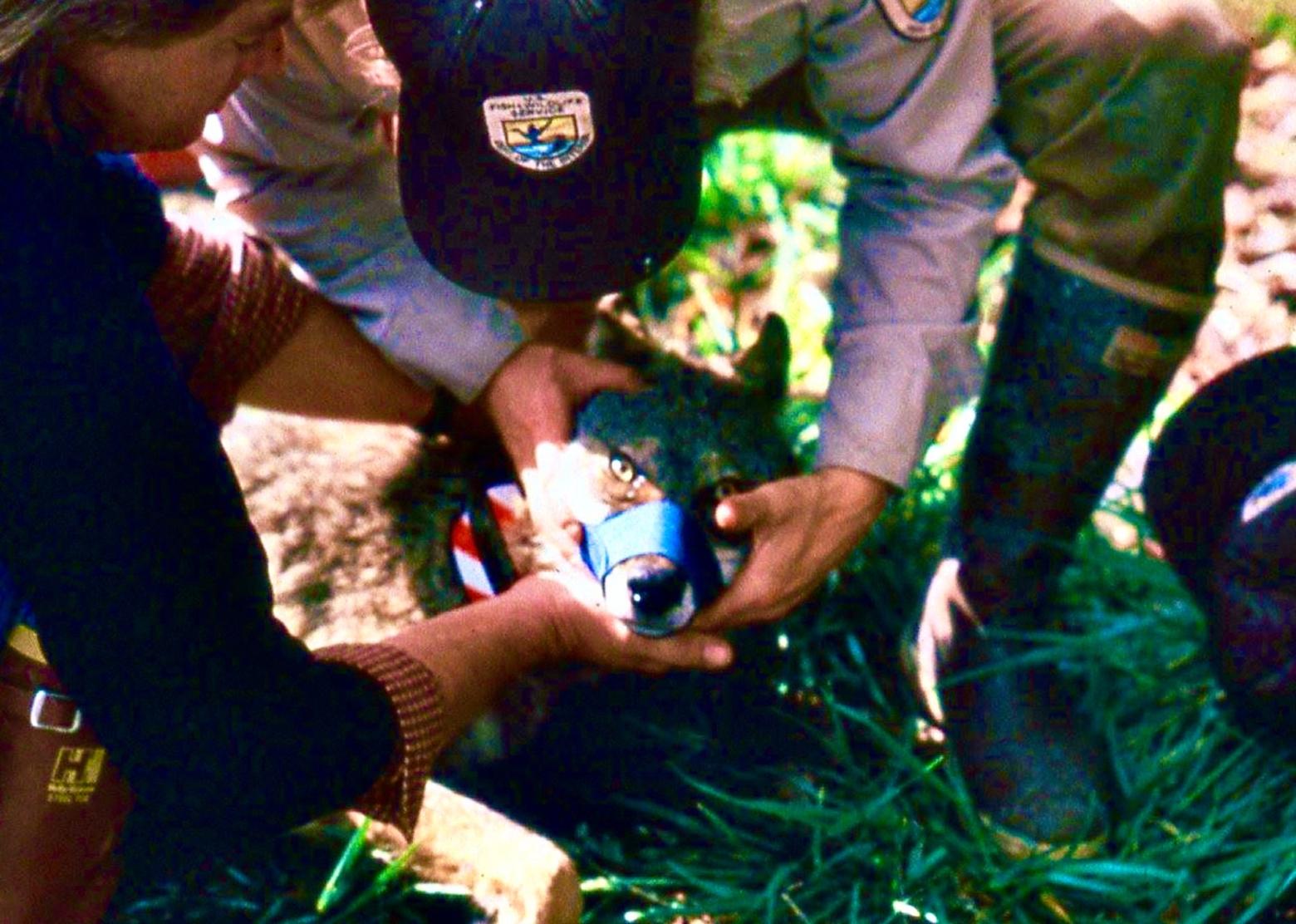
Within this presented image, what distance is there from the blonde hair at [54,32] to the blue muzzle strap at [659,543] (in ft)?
A: 3.00

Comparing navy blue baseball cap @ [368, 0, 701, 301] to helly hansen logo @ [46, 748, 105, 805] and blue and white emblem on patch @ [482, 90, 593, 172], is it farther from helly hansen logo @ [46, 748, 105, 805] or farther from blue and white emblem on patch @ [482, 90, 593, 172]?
helly hansen logo @ [46, 748, 105, 805]

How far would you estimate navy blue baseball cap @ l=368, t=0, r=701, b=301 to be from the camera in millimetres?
1920

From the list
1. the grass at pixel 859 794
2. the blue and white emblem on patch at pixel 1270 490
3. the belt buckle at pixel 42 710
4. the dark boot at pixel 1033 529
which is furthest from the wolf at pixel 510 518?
the blue and white emblem on patch at pixel 1270 490

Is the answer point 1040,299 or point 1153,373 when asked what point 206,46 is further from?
point 1153,373

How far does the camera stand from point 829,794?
277cm

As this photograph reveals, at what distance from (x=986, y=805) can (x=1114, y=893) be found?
265 mm

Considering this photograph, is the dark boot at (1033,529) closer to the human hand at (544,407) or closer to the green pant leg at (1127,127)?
the green pant leg at (1127,127)

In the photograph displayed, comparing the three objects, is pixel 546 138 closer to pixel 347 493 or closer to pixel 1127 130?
pixel 1127 130

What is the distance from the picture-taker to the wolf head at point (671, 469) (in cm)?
231

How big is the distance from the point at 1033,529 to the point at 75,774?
1606 millimetres

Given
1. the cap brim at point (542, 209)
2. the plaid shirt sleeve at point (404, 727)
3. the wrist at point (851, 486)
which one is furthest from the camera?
the wrist at point (851, 486)

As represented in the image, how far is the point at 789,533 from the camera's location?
2.47 m

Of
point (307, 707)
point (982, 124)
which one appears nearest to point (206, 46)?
point (307, 707)

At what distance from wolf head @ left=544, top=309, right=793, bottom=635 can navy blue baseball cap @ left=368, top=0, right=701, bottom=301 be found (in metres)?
0.36
